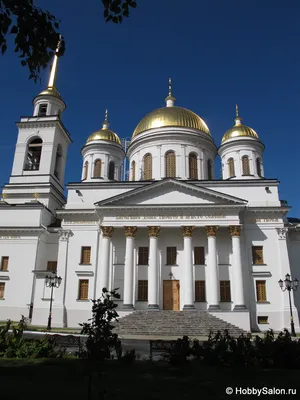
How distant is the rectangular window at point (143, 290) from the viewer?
90.4 ft

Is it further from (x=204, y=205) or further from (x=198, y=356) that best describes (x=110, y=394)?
(x=204, y=205)

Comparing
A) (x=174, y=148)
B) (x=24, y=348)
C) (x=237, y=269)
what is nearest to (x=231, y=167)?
(x=174, y=148)

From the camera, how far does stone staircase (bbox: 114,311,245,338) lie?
22734mm

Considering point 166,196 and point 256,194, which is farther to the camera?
point 256,194

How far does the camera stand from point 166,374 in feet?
28.7

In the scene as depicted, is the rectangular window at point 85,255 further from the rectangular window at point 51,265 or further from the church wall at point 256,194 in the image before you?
the church wall at point 256,194

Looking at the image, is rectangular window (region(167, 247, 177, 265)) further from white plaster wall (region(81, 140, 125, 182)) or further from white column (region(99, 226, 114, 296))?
white plaster wall (region(81, 140, 125, 182))

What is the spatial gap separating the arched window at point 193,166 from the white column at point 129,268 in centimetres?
957

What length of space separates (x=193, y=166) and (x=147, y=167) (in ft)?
14.5

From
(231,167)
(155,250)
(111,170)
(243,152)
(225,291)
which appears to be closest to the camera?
(155,250)

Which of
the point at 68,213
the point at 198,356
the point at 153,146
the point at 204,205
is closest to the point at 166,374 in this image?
the point at 198,356

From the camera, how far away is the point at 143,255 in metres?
28.7

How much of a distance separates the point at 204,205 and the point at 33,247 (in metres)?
14.6

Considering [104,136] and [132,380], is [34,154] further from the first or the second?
[132,380]
